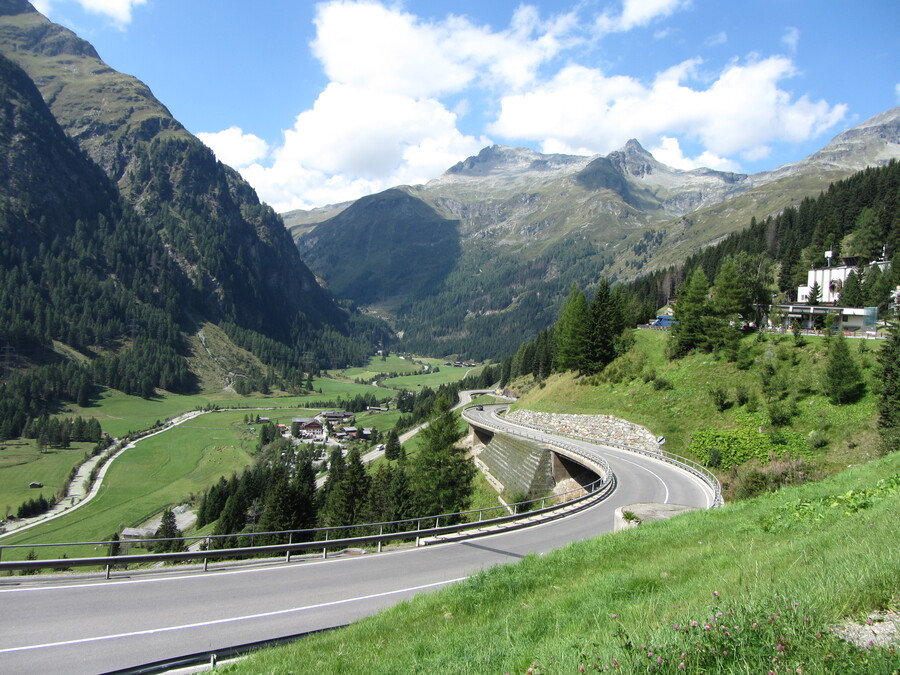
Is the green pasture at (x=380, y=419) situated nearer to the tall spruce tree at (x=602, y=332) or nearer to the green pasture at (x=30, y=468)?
the green pasture at (x=30, y=468)

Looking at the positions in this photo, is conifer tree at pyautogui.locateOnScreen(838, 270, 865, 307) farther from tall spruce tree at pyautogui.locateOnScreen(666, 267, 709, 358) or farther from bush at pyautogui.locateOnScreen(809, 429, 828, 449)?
bush at pyautogui.locateOnScreen(809, 429, 828, 449)

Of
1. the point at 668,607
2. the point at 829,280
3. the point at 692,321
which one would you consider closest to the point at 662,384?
the point at 692,321

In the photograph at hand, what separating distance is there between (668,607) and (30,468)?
135255mm

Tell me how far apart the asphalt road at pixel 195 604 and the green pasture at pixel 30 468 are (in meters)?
96.7

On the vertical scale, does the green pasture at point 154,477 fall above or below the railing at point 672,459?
below

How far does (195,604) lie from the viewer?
42.9 ft

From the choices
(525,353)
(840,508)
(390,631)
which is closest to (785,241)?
(525,353)

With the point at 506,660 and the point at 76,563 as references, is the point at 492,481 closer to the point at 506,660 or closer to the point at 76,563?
the point at 76,563

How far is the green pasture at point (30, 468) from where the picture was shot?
88744mm

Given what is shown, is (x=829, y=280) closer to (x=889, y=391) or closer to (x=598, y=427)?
(x=598, y=427)

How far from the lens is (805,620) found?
464 cm

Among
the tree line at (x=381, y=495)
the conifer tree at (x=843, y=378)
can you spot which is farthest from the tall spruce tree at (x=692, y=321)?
the tree line at (x=381, y=495)

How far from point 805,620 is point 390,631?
7.00 m

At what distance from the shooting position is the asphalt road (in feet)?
33.9
